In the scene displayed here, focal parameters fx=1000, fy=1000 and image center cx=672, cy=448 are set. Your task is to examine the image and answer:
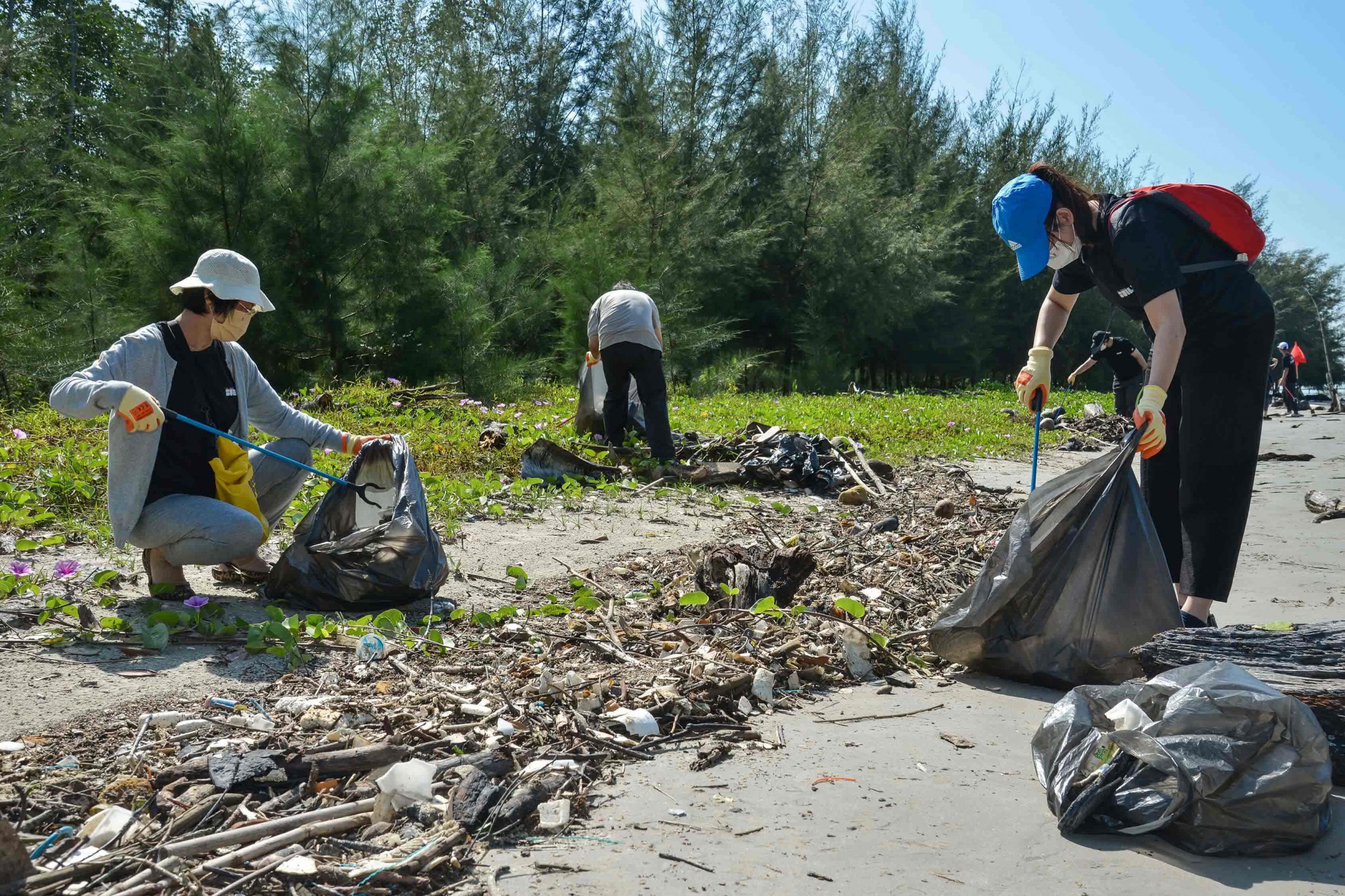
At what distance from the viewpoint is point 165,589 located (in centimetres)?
386

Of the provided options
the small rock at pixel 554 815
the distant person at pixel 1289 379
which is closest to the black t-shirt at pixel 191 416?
the small rock at pixel 554 815

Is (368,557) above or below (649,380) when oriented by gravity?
below

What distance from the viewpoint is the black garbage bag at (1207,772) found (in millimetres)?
2072

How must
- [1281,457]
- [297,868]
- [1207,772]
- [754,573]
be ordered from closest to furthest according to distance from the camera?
[297,868]
[1207,772]
[754,573]
[1281,457]

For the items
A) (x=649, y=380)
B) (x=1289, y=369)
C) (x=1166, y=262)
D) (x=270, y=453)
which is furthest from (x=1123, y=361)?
(x=1289, y=369)

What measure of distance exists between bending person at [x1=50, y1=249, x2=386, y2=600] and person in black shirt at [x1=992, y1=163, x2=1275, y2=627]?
285 cm

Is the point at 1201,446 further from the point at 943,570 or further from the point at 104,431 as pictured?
the point at 104,431

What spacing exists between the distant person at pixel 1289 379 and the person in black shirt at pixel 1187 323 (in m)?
23.5

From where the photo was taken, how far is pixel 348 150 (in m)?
12.5

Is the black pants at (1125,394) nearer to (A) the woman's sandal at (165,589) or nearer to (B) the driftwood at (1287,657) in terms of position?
(B) the driftwood at (1287,657)

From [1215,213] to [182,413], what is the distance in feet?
12.6

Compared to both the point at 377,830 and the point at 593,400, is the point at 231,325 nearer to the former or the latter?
the point at 377,830

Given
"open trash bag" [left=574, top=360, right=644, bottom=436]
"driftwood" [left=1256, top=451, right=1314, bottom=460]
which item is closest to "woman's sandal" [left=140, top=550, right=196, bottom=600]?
"open trash bag" [left=574, top=360, right=644, bottom=436]

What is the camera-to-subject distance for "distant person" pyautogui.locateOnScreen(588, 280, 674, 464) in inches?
305
